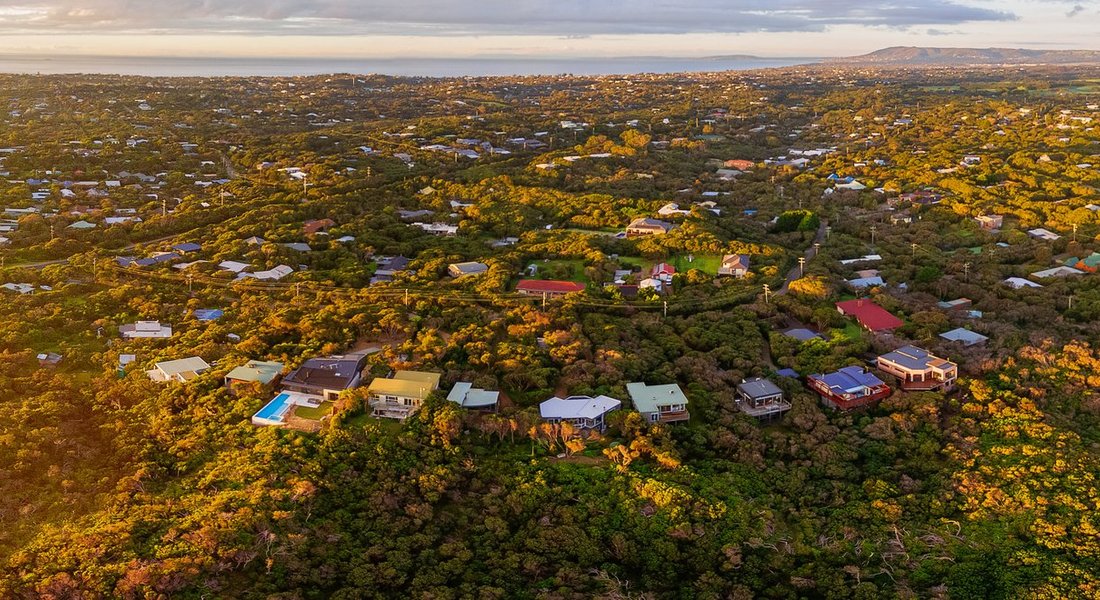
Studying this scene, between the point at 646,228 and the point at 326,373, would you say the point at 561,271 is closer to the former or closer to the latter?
the point at 646,228

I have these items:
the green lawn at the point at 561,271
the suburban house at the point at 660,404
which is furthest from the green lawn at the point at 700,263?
the suburban house at the point at 660,404

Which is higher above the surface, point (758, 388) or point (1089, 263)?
point (1089, 263)

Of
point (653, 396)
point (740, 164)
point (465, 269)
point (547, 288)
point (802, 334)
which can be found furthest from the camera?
point (740, 164)

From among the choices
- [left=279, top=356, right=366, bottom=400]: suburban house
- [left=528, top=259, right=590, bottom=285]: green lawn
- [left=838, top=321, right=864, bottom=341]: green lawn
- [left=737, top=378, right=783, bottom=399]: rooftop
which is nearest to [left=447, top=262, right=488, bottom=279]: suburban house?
[left=528, top=259, right=590, bottom=285]: green lawn

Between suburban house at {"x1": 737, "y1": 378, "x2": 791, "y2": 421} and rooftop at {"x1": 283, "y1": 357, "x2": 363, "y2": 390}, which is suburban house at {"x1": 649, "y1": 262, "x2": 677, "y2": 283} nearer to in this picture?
suburban house at {"x1": 737, "y1": 378, "x2": 791, "y2": 421}

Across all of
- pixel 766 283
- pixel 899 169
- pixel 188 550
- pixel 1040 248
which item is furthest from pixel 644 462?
pixel 899 169

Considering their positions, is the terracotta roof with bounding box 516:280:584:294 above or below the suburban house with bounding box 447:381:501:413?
above

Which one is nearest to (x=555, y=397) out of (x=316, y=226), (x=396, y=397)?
(x=396, y=397)

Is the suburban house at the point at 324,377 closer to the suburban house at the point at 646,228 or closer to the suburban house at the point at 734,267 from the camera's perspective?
the suburban house at the point at 734,267
